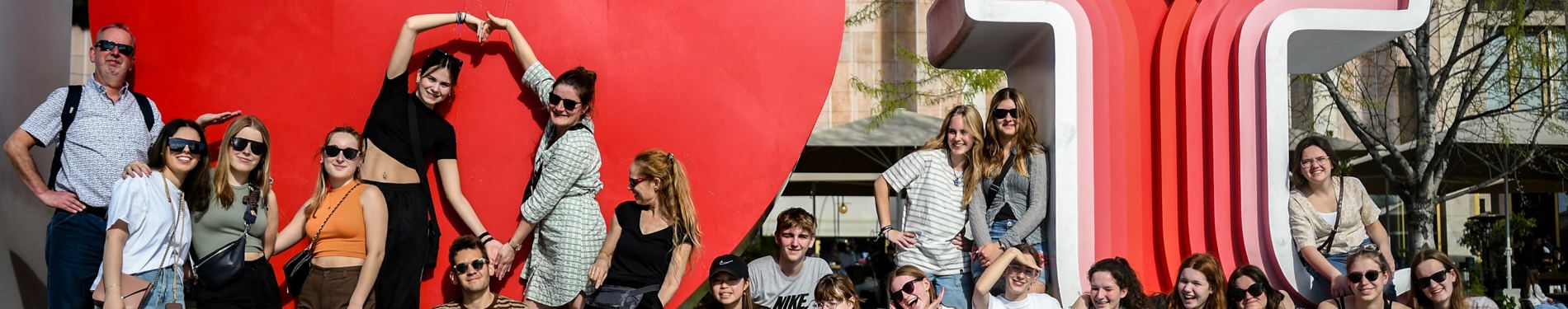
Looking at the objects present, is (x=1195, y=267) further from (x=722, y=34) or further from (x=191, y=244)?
(x=191, y=244)

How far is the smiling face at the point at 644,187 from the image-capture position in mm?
5355

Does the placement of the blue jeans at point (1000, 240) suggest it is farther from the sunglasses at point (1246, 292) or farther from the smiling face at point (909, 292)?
the sunglasses at point (1246, 292)

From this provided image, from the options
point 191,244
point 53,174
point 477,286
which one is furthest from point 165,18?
point 477,286

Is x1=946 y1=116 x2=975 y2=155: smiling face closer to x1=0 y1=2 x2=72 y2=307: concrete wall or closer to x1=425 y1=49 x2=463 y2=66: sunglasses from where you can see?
x1=425 y1=49 x2=463 y2=66: sunglasses

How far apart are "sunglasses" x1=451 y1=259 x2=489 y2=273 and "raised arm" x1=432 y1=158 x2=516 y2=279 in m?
0.16

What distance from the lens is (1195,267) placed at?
17.8 feet

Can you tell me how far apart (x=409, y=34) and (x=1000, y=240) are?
2.81 meters

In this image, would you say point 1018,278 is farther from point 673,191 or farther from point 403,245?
point 403,245

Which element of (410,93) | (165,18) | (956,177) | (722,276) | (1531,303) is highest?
(165,18)

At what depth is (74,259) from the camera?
511 centimetres

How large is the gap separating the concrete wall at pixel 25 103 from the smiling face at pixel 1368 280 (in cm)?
602

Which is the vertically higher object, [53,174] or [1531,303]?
[53,174]

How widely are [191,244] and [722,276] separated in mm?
2169

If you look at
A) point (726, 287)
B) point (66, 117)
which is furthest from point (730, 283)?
point (66, 117)
